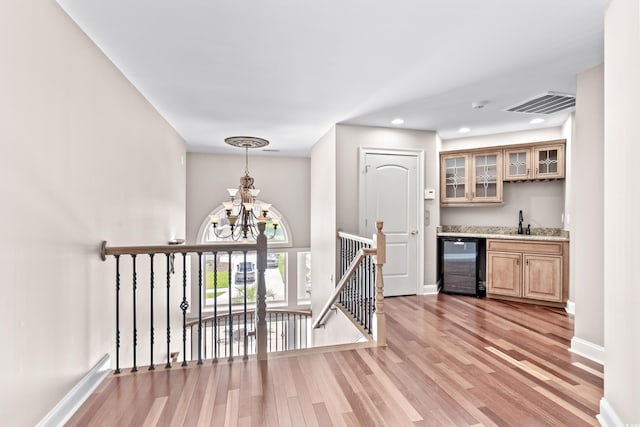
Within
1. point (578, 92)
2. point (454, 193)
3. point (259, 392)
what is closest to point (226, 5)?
point (259, 392)

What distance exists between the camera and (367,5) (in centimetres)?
183

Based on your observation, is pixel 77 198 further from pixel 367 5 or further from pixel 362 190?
pixel 362 190

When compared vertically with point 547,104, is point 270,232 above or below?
below

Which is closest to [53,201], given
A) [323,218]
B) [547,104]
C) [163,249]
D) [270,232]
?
[163,249]

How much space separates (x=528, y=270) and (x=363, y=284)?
7.78 feet

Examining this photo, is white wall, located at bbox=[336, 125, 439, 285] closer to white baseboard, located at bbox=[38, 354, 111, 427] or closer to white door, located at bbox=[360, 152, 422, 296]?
white door, located at bbox=[360, 152, 422, 296]

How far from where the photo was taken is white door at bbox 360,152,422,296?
4.39 meters

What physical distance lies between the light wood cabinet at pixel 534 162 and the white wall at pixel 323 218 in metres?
2.63

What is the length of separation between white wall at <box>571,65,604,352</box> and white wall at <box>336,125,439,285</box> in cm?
204

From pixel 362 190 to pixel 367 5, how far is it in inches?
106

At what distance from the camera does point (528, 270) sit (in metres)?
4.06

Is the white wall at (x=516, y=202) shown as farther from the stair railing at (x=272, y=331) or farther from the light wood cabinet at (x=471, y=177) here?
the stair railing at (x=272, y=331)
